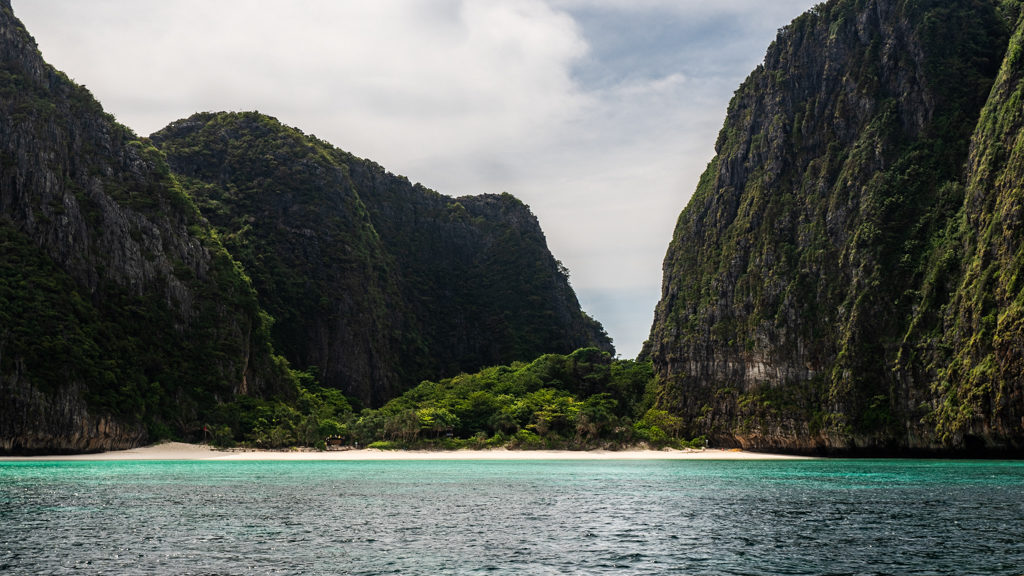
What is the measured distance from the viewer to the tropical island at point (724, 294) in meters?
80.4

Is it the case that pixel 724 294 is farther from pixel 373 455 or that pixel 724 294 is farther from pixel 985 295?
pixel 373 455

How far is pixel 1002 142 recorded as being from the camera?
274ft

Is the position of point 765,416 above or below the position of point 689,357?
below

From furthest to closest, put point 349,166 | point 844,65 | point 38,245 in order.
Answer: point 349,166
point 844,65
point 38,245

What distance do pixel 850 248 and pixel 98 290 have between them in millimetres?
97817

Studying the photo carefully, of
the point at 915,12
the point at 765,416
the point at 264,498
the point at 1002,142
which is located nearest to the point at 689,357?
the point at 765,416

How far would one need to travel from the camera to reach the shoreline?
82.8m

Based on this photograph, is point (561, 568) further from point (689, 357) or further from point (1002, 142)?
point (689, 357)

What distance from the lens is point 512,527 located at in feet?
90.9

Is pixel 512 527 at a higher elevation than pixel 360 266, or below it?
below

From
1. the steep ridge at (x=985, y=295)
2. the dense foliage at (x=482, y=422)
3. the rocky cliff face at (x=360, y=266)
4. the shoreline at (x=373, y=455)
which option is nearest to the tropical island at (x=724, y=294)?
the steep ridge at (x=985, y=295)

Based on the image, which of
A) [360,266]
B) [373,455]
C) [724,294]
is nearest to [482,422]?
[373,455]

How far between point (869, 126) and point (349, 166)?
116 metres

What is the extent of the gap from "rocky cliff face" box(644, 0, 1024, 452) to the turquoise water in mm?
38559
